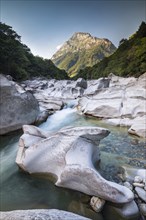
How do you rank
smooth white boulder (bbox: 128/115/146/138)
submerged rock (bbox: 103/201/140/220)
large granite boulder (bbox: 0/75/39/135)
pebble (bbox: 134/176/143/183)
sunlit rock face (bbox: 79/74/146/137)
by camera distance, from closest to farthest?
submerged rock (bbox: 103/201/140/220) → pebble (bbox: 134/176/143/183) → smooth white boulder (bbox: 128/115/146/138) → large granite boulder (bbox: 0/75/39/135) → sunlit rock face (bbox: 79/74/146/137)

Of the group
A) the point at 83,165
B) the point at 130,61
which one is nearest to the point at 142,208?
the point at 83,165

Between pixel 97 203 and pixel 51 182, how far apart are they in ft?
5.24

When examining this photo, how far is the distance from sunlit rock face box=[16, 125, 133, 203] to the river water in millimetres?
264

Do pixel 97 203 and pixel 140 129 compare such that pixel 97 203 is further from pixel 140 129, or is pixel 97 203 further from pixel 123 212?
pixel 140 129

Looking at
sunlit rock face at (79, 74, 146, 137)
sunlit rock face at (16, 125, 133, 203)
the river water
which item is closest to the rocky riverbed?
sunlit rock face at (16, 125, 133, 203)

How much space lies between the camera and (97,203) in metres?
3.63

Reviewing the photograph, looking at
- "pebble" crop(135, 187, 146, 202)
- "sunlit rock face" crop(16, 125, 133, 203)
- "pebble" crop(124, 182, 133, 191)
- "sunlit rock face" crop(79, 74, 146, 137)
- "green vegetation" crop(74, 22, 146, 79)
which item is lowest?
"pebble" crop(124, 182, 133, 191)

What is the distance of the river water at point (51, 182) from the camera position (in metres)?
3.96

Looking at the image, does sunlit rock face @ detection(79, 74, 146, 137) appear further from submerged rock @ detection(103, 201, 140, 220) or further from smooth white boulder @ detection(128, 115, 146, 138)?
submerged rock @ detection(103, 201, 140, 220)

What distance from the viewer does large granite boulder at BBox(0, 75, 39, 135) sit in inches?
354

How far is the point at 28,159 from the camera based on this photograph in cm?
520

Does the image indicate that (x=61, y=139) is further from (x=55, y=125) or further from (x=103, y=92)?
(x=103, y=92)

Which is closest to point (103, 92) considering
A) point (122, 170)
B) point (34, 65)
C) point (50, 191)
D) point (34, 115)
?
point (34, 115)

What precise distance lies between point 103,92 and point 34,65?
45.2 m
